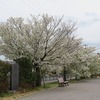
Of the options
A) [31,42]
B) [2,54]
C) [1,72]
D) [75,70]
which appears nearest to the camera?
[1,72]

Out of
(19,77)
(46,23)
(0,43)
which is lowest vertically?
(19,77)

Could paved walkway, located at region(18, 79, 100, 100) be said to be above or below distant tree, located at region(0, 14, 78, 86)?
below

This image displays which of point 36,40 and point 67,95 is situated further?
point 36,40

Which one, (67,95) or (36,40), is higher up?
(36,40)

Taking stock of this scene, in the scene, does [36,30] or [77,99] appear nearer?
[77,99]

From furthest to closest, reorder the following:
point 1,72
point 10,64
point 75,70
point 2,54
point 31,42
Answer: point 75,70, point 2,54, point 31,42, point 10,64, point 1,72

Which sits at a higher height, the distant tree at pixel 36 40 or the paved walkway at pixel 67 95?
the distant tree at pixel 36 40

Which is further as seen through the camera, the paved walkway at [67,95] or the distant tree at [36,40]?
the distant tree at [36,40]

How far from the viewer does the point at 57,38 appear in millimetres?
28172

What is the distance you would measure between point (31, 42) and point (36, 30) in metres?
1.29

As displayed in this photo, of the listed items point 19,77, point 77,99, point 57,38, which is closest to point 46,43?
point 57,38

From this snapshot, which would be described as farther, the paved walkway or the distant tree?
the distant tree

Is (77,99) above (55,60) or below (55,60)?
below

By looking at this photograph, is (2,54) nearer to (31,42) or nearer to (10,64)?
(31,42)
